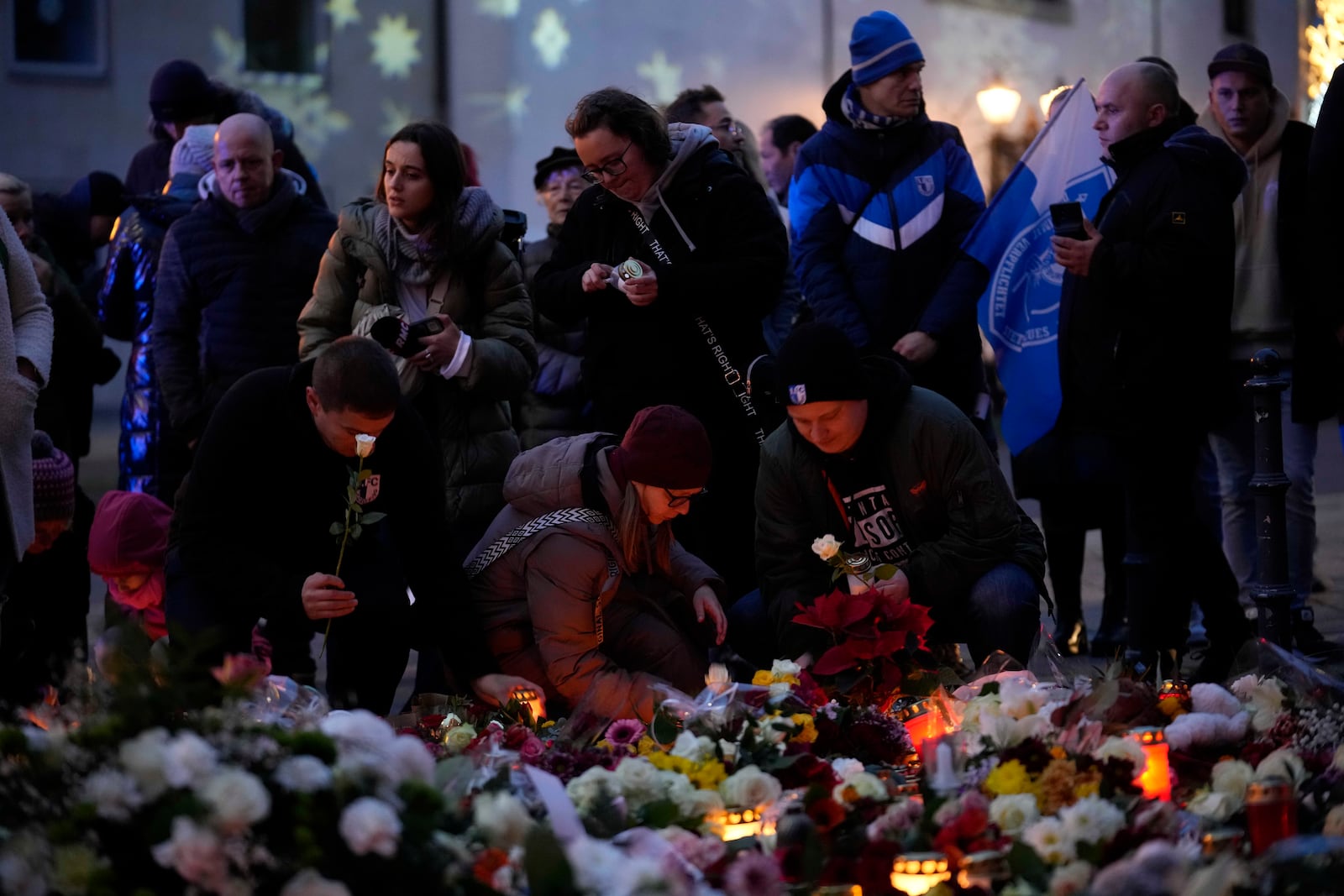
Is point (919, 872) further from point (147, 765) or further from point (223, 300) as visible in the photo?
point (223, 300)

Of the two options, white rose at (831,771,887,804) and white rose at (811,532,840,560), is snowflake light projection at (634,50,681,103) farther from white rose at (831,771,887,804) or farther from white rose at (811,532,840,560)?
white rose at (831,771,887,804)

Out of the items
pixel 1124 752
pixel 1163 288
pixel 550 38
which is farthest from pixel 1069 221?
pixel 550 38

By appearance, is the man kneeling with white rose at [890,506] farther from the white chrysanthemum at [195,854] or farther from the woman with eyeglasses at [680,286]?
the white chrysanthemum at [195,854]

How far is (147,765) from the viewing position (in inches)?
80.0

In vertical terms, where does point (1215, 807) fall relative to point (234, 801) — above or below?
below

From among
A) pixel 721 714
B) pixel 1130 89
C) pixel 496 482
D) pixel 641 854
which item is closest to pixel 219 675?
pixel 641 854

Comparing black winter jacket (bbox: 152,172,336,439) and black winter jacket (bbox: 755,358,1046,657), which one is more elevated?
black winter jacket (bbox: 152,172,336,439)

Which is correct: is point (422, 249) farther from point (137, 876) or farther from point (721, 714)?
point (137, 876)

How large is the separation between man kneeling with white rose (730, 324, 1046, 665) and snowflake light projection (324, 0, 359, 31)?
13.9m

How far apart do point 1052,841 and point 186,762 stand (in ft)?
4.03

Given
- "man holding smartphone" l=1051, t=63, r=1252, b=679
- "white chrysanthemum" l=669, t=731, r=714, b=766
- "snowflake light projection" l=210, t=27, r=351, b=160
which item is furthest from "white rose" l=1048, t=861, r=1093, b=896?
"snowflake light projection" l=210, t=27, r=351, b=160

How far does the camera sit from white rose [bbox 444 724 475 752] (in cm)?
341

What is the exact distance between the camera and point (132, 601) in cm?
483

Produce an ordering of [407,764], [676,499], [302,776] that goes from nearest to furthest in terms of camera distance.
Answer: [302,776] → [407,764] → [676,499]
